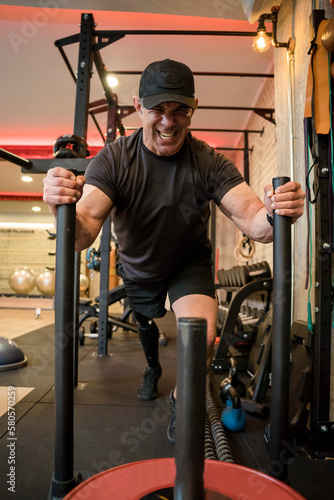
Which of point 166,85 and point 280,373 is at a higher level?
point 166,85

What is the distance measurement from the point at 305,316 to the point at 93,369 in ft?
5.71

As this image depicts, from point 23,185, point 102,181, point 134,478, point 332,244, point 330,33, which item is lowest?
point 134,478

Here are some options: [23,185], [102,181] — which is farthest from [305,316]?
[23,185]

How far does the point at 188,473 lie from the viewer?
52 cm

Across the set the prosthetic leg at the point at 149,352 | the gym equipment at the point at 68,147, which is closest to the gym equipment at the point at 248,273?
the prosthetic leg at the point at 149,352

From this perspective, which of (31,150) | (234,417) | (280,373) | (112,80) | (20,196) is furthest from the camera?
(20,196)

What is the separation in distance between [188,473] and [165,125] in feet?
4.03

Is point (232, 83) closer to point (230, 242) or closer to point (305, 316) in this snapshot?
point (230, 242)

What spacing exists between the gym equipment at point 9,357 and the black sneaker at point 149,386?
1.16 m

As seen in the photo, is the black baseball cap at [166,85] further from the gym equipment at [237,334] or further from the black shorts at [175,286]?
the gym equipment at [237,334]

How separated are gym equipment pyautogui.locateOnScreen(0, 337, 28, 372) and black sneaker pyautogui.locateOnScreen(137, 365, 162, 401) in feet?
3.81

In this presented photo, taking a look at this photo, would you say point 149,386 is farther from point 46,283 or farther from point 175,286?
point 46,283

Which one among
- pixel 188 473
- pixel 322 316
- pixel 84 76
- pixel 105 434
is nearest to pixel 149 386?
pixel 105 434

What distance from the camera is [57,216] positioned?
0.91m
